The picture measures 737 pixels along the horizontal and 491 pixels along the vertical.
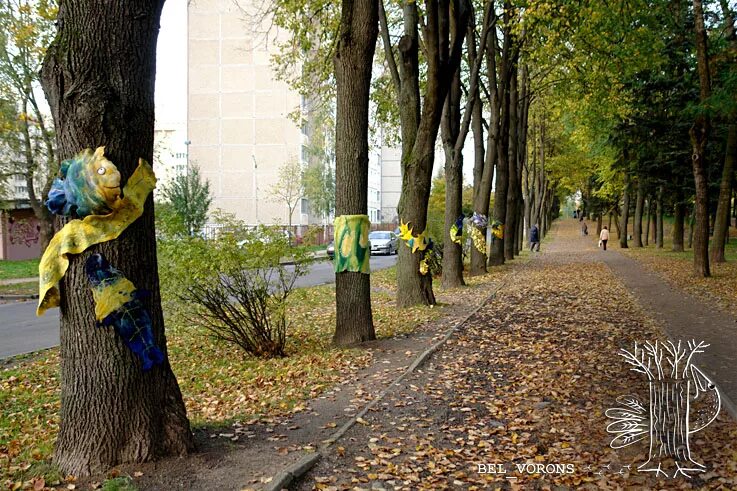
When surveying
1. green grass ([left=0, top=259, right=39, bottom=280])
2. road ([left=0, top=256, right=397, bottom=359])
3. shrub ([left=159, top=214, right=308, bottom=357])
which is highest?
shrub ([left=159, top=214, right=308, bottom=357])

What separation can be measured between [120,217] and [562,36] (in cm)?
1562

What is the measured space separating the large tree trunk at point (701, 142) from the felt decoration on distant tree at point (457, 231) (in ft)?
23.2

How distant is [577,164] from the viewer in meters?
48.0

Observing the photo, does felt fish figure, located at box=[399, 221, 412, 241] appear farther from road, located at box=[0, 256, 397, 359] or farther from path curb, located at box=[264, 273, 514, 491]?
path curb, located at box=[264, 273, 514, 491]

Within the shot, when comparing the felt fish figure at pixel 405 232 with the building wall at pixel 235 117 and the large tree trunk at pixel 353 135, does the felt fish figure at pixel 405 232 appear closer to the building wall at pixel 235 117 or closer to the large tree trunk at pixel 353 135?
the large tree trunk at pixel 353 135

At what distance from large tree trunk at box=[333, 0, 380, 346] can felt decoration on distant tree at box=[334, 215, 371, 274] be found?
0.10m

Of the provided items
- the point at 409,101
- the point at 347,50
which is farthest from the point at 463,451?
the point at 409,101

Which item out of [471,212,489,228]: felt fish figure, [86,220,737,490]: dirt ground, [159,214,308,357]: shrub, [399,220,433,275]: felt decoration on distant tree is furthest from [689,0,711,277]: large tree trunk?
[159,214,308,357]: shrub

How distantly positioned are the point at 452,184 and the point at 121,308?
13793 millimetres

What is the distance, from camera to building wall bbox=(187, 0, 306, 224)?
54.0 m

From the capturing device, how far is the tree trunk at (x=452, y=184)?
1739 centimetres

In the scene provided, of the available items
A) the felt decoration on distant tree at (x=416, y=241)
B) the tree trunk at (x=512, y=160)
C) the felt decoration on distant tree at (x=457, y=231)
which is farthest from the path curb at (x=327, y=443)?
the tree trunk at (x=512, y=160)

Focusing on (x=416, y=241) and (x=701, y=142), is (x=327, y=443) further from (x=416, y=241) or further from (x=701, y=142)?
(x=701, y=142)

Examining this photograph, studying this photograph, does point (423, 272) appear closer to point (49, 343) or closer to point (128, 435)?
point (49, 343)
